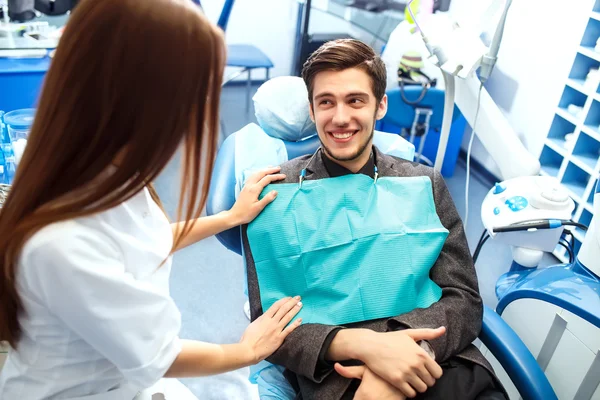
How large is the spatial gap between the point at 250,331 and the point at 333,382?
0.74 ft

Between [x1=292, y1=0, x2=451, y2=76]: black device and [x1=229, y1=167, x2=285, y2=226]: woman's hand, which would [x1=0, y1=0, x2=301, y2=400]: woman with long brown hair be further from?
[x1=292, y1=0, x2=451, y2=76]: black device

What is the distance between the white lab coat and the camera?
65cm

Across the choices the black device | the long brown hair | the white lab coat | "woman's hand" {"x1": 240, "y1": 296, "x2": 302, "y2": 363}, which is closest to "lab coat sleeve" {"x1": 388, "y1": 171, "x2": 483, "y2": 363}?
"woman's hand" {"x1": 240, "y1": 296, "x2": 302, "y2": 363}

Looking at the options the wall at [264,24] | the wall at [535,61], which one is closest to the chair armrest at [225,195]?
the wall at [535,61]

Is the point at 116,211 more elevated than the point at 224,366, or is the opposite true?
the point at 116,211


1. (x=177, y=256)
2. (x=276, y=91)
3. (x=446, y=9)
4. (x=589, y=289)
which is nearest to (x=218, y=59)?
(x=276, y=91)

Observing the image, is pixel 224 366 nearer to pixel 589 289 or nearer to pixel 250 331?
pixel 250 331

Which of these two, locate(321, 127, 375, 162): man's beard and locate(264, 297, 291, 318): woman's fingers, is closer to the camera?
locate(264, 297, 291, 318): woman's fingers

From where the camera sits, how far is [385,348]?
104 centimetres


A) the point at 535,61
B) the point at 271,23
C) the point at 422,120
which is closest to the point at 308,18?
the point at 271,23

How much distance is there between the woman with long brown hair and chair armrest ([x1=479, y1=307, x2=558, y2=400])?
778mm

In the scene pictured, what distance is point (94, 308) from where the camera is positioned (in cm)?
68

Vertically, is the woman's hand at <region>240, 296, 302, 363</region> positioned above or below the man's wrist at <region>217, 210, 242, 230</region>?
below

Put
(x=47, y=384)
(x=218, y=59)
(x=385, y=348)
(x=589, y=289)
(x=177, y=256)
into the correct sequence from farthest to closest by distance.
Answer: (x=177, y=256)
(x=589, y=289)
(x=385, y=348)
(x=47, y=384)
(x=218, y=59)
